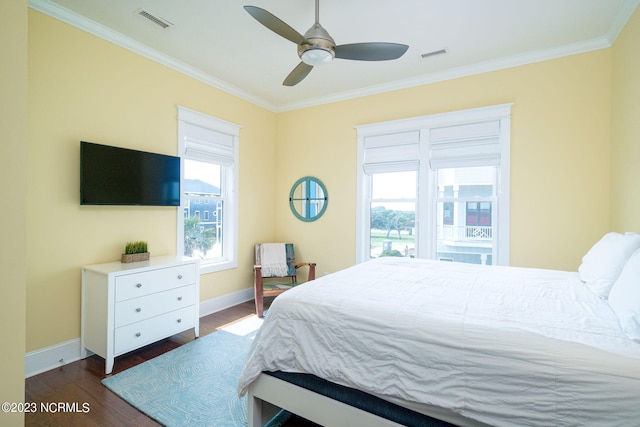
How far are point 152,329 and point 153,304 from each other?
23cm

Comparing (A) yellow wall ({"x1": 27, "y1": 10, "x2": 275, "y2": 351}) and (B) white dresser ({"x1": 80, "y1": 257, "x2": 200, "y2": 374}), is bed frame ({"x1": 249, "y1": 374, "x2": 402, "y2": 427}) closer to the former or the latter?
(B) white dresser ({"x1": 80, "y1": 257, "x2": 200, "y2": 374})

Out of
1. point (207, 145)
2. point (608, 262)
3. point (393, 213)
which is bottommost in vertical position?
point (608, 262)

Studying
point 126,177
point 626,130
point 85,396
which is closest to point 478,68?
point 626,130

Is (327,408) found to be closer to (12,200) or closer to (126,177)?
(12,200)

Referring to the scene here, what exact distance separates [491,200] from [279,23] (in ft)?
9.48

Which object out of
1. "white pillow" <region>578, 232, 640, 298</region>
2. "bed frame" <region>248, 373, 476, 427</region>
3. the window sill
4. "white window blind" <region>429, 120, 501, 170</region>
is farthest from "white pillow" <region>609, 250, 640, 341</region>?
the window sill

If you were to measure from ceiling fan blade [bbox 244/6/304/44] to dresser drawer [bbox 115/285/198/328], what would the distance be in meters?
2.42

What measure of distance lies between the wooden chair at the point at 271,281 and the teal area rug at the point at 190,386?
0.76 metres

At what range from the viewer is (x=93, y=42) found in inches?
106

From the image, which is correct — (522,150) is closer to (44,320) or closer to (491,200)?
(491,200)

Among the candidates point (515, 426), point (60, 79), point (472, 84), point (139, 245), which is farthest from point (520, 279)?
point (60, 79)

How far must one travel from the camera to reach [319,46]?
6.67ft

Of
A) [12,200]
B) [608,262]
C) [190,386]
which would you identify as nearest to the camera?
[12,200]

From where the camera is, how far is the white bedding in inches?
40.4
